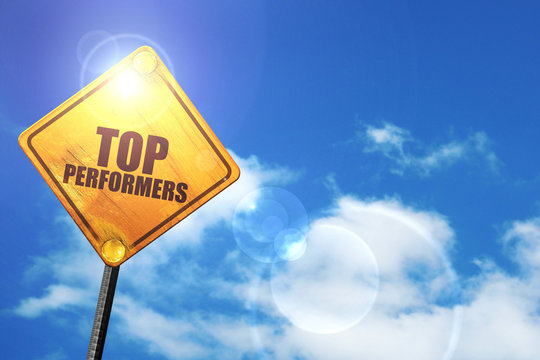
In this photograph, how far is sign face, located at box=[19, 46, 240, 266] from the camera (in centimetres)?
228

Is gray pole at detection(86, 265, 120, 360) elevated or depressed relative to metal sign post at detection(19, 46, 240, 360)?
depressed

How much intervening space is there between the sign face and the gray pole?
15cm

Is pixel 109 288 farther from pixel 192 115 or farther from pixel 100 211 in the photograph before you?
pixel 192 115

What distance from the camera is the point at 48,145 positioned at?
Result: 2357 millimetres

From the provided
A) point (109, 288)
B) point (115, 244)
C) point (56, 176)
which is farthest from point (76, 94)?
point (109, 288)

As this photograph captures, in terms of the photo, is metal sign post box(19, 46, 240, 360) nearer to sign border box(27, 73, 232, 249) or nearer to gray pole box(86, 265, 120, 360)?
sign border box(27, 73, 232, 249)

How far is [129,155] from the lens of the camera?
2.36 meters

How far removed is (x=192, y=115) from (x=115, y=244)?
0.79 m

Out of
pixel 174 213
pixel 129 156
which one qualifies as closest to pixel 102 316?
pixel 174 213

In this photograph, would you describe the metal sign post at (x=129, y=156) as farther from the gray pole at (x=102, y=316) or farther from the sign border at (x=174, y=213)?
the gray pole at (x=102, y=316)

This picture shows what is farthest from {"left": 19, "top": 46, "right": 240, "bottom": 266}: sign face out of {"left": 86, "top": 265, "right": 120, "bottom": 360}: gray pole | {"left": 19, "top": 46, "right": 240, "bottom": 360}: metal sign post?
{"left": 86, "top": 265, "right": 120, "bottom": 360}: gray pole

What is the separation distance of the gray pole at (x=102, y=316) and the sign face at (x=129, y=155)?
151 mm

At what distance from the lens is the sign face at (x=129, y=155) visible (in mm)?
2283

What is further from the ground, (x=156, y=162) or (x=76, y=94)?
(x=76, y=94)
